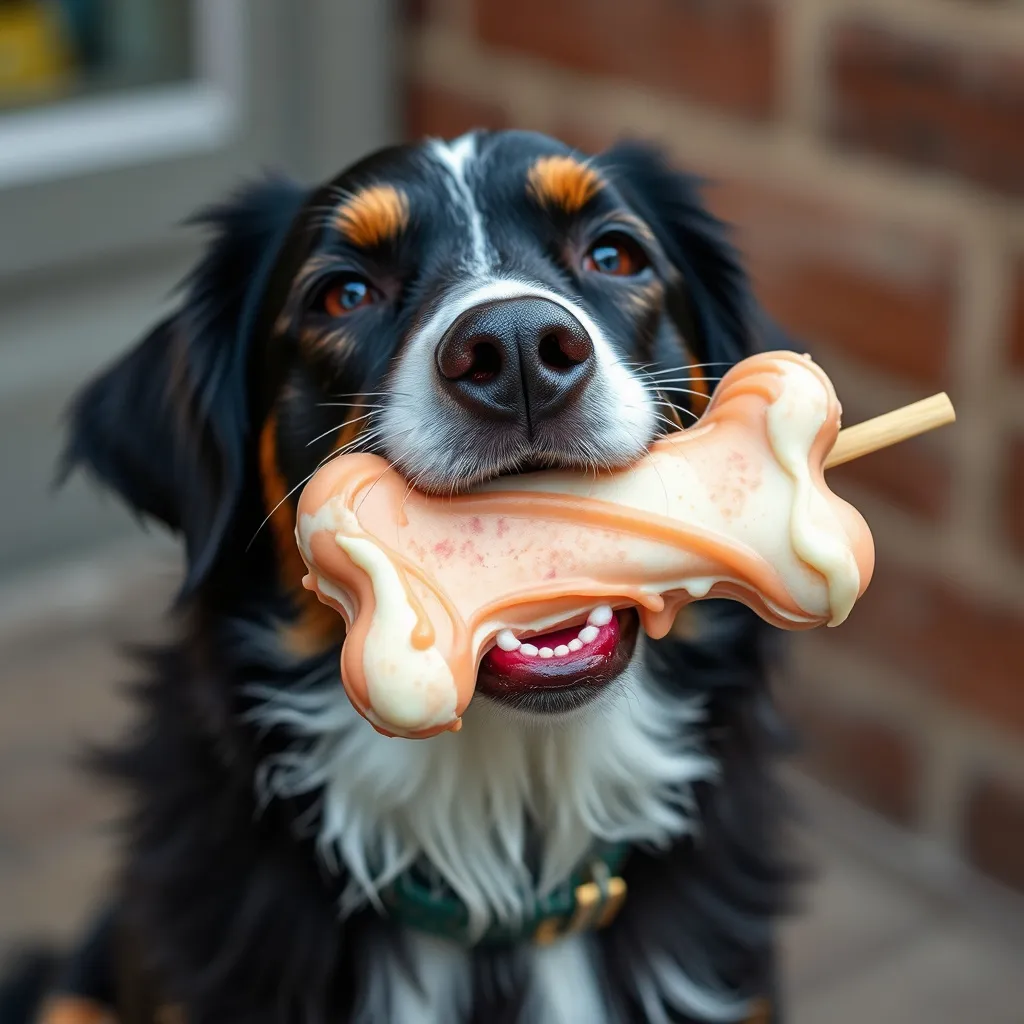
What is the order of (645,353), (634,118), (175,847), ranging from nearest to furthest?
1. (645,353)
2. (175,847)
3. (634,118)

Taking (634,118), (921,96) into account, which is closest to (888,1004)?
(921,96)

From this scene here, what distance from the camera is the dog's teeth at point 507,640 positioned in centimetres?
133

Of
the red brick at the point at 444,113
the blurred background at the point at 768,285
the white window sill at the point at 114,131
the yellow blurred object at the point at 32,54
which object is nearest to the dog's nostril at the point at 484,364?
the blurred background at the point at 768,285

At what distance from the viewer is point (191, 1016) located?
1.74m

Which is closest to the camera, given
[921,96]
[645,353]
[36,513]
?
[645,353]

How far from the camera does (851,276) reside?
270 cm

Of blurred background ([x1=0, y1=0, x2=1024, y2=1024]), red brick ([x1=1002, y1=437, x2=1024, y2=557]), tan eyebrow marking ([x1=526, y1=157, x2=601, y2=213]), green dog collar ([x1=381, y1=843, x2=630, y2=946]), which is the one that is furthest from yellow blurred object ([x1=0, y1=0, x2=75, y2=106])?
green dog collar ([x1=381, y1=843, x2=630, y2=946])

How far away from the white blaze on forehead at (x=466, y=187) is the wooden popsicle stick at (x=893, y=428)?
42 cm

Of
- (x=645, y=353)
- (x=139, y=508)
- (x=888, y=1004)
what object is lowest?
(x=888, y=1004)

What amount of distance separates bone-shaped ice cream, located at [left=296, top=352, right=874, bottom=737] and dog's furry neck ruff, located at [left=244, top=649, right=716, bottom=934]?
1.15 feet

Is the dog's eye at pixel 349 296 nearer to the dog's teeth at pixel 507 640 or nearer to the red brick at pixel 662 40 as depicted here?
the dog's teeth at pixel 507 640

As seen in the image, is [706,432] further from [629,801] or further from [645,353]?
[629,801]

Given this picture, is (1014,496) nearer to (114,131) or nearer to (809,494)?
(809,494)

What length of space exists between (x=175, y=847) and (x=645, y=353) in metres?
0.80
